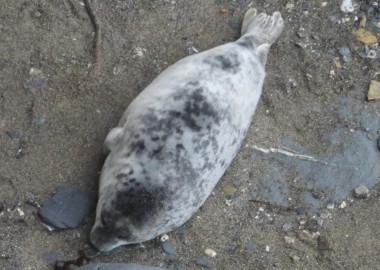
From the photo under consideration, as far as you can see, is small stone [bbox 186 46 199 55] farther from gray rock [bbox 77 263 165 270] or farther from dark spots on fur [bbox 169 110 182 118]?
gray rock [bbox 77 263 165 270]

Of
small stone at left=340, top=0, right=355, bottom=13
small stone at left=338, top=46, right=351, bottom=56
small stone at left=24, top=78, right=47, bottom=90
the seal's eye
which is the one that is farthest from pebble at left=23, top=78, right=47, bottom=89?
small stone at left=340, top=0, right=355, bottom=13

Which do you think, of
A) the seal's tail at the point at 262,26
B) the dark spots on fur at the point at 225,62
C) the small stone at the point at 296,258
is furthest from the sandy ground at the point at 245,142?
the dark spots on fur at the point at 225,62

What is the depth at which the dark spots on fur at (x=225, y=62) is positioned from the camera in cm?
412

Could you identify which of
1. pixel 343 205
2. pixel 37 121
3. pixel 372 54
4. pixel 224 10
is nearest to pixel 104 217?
pixel 37 121

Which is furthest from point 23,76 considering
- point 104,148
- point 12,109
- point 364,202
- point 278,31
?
point 364,202

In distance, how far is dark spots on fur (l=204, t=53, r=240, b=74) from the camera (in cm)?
412

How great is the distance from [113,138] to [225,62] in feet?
2.30

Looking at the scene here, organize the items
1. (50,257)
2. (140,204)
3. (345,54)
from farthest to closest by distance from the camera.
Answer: (345,54), (50,257), (140,204)

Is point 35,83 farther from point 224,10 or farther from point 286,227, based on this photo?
point 286,227

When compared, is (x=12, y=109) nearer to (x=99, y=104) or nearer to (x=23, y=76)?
(x=23, y=76)

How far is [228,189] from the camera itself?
14.4ft

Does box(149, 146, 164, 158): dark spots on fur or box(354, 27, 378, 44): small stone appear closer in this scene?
box(149, 146, 164, 158): dark spots on fur

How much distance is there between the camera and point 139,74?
4523mm

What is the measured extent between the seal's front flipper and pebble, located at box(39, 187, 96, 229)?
294mm
